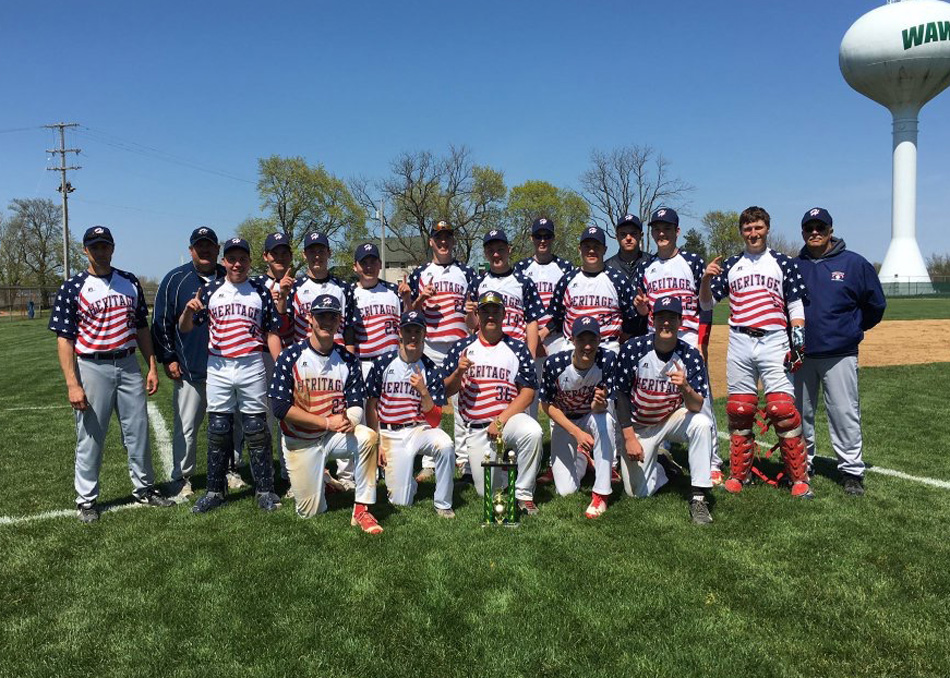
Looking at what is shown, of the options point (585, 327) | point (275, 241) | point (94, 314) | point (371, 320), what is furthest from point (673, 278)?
point (94, 314)

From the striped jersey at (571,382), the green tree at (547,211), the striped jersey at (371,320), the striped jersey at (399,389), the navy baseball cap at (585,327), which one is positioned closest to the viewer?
the navy baseball cap at (585,327)

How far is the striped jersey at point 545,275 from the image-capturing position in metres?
5.92

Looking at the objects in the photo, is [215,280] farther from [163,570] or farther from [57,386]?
[57,386]

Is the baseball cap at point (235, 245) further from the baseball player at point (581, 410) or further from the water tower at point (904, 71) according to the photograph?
the water tower at point (904, 71)

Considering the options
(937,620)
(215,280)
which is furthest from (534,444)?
(215,280)

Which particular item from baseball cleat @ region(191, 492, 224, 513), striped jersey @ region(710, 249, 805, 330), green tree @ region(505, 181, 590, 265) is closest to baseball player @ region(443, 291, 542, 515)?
striped jersey @ region(710, 249, 805, 330)

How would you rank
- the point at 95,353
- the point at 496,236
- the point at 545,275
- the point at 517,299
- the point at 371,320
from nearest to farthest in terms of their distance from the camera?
1. the point at 95,353
2. the point at 371,320
3. the point at 496,236
4. the point at 517,299
5. the point at 545,275

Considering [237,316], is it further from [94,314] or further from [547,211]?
[547,211]

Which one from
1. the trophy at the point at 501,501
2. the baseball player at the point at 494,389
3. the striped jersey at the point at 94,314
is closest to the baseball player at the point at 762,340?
the baseball player at the point at 494,389

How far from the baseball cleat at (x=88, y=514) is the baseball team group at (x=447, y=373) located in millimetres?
11

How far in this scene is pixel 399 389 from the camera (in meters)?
4.91

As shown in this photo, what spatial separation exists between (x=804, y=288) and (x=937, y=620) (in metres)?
2.78

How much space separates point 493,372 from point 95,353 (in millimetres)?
3169

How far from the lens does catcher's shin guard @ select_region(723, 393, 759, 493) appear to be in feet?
16.6
